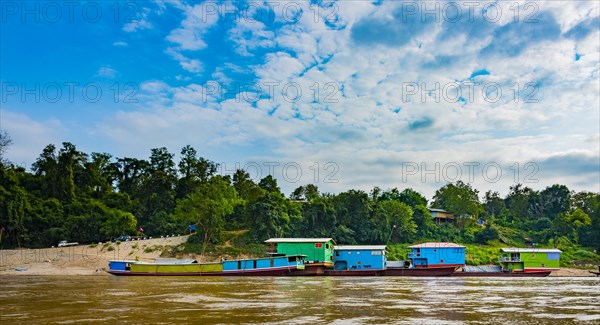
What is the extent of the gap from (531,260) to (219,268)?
3662 cm

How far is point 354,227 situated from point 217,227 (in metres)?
20.9

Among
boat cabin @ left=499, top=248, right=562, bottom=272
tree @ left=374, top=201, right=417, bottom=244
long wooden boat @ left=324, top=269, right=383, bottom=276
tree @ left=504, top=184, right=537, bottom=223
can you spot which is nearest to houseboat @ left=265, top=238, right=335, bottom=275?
long wooden boat @ left=324, top=269, right=383, bottom=276

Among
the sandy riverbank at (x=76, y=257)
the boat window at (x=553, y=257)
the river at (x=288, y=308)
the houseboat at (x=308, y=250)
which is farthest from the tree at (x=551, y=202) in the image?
the river at (x=288, y=308)

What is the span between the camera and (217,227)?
66562 mm

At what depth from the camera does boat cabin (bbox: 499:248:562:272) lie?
55906 millimetres

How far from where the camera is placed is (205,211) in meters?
66.2

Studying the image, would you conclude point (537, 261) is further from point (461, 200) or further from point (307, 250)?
point (461, 200)

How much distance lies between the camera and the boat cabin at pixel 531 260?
5591 centimetres

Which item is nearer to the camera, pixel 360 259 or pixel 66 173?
pixel 360 259

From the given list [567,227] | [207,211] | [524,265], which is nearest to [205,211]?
[207,211]

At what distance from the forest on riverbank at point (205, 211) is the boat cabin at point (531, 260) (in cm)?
1809

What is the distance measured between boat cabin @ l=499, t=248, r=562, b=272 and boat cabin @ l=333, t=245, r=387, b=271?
50.1ft

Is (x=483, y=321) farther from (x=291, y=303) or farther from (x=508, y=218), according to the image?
(x=508, y=218)

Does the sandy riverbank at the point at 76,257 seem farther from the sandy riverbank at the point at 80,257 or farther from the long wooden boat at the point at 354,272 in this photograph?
the long wooden boat at the point at 354,272
